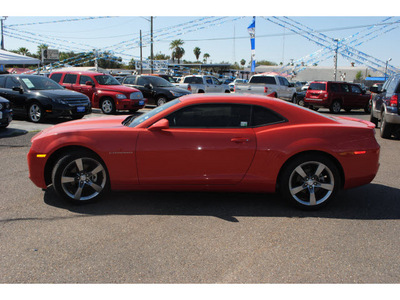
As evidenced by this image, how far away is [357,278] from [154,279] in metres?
1.69

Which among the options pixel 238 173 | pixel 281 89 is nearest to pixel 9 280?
pixel 238 173

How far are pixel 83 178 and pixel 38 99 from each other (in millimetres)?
8612

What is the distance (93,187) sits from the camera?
4641mm

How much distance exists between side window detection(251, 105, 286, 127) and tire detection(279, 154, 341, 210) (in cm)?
56

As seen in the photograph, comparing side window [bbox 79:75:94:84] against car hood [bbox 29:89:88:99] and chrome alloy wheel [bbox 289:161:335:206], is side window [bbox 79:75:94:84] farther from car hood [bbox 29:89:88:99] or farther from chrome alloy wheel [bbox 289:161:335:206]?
chrome alloy wheel [bbox 289:161:335:206]

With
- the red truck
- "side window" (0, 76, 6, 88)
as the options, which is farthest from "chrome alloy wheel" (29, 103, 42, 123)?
A: the red truck

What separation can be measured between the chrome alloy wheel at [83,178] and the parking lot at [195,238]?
19 centimetres

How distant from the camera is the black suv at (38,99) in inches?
474

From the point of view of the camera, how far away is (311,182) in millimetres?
4602

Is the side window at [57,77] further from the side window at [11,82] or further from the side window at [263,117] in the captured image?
the side window at [263,117]

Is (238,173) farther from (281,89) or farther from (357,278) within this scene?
(281,89)

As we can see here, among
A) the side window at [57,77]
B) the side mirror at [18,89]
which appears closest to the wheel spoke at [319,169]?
the side mirror at [18,89]

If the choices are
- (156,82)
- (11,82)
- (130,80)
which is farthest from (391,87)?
(130,80)

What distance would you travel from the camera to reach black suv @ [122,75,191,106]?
59.0ft
